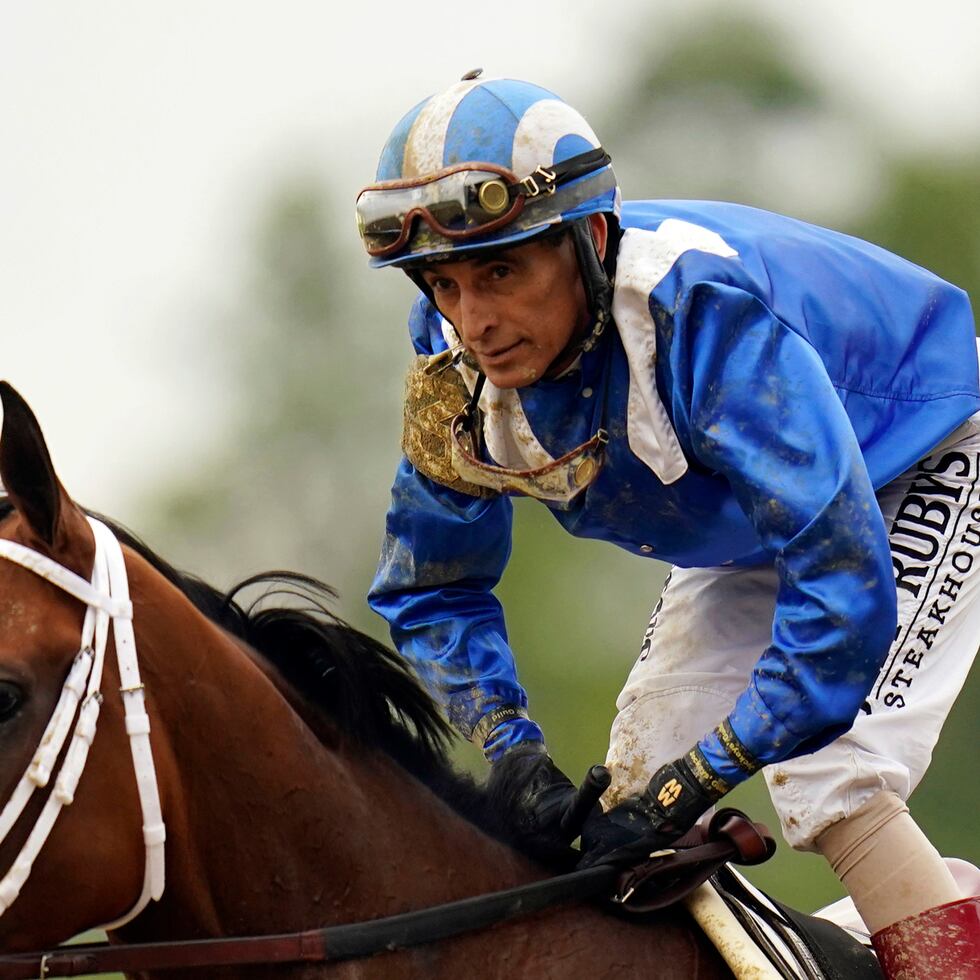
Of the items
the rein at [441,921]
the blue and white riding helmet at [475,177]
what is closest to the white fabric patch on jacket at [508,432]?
the blue and white riding helmet at [475,177]

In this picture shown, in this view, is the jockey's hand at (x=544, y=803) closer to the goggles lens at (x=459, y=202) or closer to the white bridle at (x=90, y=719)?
the white bridle at (x=90, y=719)

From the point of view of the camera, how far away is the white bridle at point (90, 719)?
7.69 ft

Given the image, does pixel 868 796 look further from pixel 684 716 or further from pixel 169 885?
pixel 169 885

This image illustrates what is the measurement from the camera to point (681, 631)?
3500mm

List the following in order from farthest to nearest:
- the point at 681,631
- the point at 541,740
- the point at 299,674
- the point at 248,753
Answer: the point at 681,631, the point at 541,740, the point at 299,674, the point at 248,753

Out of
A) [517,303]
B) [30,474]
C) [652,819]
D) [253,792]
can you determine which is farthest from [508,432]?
[30,474]

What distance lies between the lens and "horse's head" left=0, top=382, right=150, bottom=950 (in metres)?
2.35

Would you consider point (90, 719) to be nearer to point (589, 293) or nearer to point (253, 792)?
point (253, 792)

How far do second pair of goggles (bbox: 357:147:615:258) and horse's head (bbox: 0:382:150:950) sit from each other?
806 mm

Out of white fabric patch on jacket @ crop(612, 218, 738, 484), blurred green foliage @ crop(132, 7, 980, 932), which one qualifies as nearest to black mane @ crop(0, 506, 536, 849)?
→ white fabric patch on jacket @ crop(612, 218, 738, 484)

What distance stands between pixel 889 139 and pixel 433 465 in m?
15.7

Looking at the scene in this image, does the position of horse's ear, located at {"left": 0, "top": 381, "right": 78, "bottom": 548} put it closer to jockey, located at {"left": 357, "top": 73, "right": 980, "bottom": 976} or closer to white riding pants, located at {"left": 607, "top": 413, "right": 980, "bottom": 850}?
jockey, located at {"left": 357, "top": 73, "right": 980, "bottom": 976}

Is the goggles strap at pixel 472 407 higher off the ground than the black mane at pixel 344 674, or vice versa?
the goggles strap at pixel 472 407

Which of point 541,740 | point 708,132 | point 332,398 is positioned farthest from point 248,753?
point 708,132
